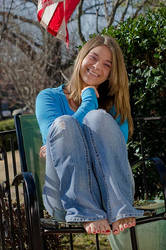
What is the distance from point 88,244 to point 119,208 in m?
1.77

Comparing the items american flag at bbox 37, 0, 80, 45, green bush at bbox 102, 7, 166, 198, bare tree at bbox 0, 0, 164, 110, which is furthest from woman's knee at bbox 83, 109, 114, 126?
bare tree at bbox 0, 0, 164, 110

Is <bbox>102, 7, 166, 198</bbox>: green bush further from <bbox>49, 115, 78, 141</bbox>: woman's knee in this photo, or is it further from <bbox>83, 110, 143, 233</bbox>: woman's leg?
<bbox>49, 115, 78, 141</bbox>: woman's knee

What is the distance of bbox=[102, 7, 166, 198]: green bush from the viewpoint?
276 cm

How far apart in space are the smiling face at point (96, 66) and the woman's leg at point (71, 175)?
0.59 m

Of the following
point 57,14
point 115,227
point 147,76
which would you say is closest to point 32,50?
point 57,14

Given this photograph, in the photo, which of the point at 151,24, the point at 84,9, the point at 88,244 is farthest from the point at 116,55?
the point at 84,9

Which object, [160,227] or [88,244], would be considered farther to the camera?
[88,244]

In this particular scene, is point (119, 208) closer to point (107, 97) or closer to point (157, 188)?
point (107, 97)

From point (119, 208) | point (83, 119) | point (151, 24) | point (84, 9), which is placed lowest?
point (119, 208)

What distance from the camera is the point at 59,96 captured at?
226 centimetres

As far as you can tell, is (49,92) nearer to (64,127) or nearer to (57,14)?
(64,127)

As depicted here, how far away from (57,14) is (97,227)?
7.59 ft

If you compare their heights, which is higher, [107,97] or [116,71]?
[116,71]

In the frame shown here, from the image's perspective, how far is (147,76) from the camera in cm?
284
